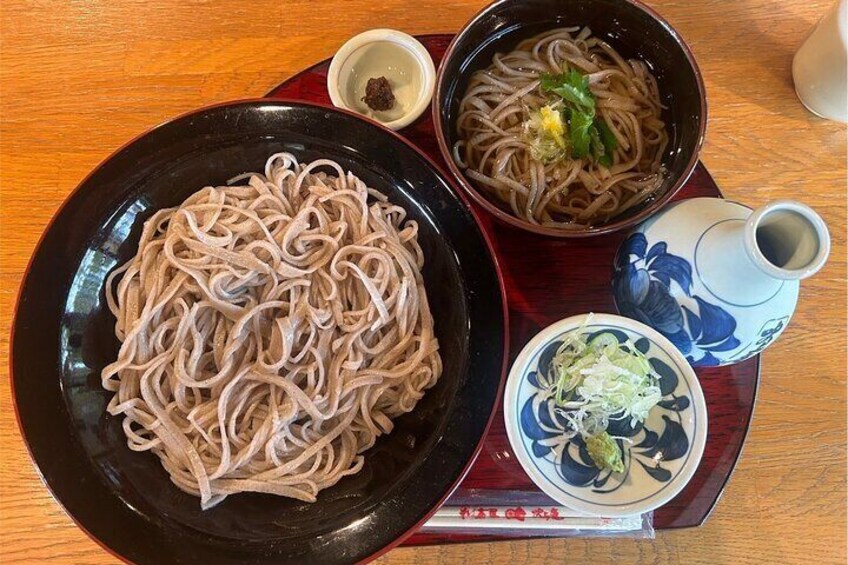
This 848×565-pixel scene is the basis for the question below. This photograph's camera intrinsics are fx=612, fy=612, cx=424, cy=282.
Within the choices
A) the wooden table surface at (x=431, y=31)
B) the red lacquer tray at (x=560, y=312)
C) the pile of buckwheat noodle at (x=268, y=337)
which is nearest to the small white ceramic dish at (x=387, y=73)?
the red lacquer tray at (x=560, y=312)

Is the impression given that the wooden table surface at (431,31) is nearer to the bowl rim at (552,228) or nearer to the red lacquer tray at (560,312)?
the red lacquer tray at (560,312)

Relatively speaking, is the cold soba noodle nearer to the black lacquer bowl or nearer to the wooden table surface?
the black lacquer bowl

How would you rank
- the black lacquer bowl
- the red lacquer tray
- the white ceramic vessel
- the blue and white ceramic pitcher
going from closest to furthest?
the blue and white ceramic pitcher
the black lacquer bowl
the red lacquer tray
the white ceramic vessel

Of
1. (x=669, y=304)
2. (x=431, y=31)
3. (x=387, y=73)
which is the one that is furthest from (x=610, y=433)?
(x=431, y=31)

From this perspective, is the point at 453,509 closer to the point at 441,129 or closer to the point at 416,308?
the point at 416,308

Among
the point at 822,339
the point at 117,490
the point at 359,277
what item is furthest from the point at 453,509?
the point at 822,339

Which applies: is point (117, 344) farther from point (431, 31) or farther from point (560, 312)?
point (431, 31)

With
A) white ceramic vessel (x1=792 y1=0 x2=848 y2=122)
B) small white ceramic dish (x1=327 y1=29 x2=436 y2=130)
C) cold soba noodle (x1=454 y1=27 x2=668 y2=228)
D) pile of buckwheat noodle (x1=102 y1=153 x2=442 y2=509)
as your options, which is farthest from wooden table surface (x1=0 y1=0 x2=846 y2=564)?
pile of buckwheat noodle (x1=102 y1=153 x2=442 y2=509)
